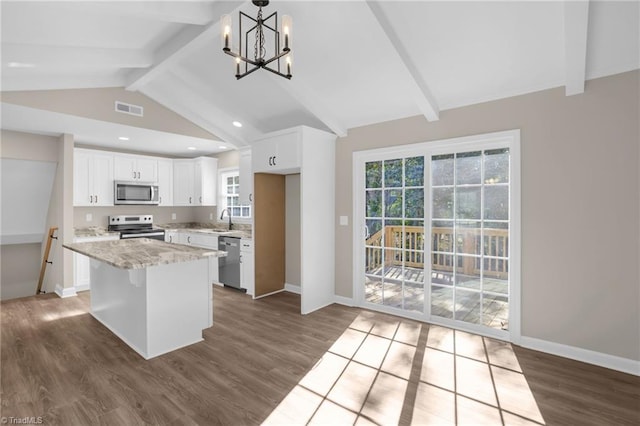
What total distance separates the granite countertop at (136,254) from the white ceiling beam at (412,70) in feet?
8.11

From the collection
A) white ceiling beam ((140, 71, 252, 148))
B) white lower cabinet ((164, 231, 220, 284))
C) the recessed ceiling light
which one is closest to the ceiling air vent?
white ceiling beam ((140, 71, 252, 148))

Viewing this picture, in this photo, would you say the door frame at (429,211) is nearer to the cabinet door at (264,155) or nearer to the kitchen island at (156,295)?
the cabinet door at (264,155)

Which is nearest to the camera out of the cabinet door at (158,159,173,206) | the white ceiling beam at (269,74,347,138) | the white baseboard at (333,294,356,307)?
the white ceiling beam at (269,74,347,138)

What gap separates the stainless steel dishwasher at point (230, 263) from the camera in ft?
17.1

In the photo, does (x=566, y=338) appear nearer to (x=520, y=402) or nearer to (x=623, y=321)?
(x=623, y=321)

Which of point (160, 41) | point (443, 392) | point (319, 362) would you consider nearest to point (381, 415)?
point (443, 392)

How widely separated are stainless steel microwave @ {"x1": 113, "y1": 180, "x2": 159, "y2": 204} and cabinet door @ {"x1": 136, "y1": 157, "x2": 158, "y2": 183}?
126 millimetres

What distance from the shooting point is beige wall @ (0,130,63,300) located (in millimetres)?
4750

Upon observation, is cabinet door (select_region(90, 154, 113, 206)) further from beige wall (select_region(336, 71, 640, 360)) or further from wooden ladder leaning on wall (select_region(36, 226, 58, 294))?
beige wall (select_region(336, 71, 640, 360))

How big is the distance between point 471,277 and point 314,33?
9.76 feet

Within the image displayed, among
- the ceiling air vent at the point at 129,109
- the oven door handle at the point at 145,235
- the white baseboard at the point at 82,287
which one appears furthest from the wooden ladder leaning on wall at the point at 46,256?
the ceiling air vent at the point at 129,109

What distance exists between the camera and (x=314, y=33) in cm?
304

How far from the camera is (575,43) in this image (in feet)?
7.96

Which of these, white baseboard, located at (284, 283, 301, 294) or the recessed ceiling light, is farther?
white baseboard, located at (284, 283, 301, 294)
